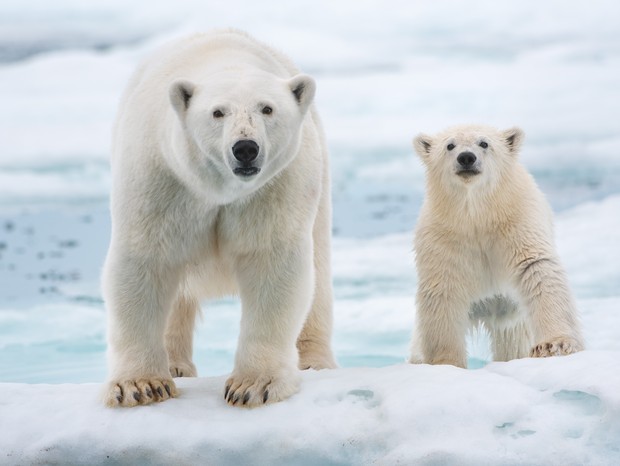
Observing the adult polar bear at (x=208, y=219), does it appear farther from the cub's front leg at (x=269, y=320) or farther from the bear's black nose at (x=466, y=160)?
the bear's black nose at (x=466, y=160)

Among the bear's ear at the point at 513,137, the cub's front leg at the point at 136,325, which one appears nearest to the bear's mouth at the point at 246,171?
the cub's front leg at the point at 136,325

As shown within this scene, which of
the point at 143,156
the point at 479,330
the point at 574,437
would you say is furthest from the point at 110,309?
the point at 479,330

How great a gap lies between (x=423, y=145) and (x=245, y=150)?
90.1 inches

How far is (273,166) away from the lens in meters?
4.67

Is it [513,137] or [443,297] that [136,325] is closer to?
[443,297]

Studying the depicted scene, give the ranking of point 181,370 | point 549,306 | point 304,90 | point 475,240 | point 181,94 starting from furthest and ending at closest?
point 475,240 → point 181,370 → point 549,306 → point 304,90 → point 181,94

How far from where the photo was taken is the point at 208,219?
4.91m

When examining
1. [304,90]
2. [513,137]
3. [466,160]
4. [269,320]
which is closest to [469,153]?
[466,160]

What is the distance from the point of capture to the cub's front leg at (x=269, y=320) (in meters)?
4.97

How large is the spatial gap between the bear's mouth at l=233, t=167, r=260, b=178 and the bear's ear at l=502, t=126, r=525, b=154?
7.71 feet

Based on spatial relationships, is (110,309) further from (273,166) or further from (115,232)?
(273,166)

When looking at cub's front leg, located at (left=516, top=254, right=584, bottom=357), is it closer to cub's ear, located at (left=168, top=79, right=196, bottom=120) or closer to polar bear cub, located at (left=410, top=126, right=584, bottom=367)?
polar bear cub, located at (left=410, top=126, right=584, bottom=367)

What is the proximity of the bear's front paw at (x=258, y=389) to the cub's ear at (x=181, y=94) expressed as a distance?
121 cm

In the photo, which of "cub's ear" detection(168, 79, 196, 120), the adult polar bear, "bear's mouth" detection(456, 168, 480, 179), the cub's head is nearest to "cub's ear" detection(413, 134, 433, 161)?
the cub's head
